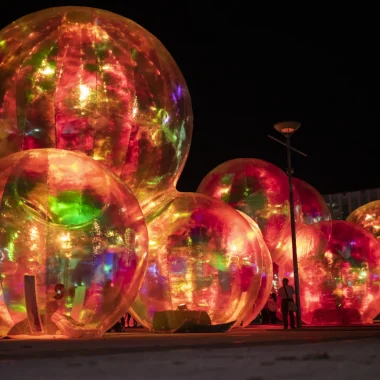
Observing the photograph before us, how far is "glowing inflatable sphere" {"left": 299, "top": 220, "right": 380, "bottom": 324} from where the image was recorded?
15023 millimetres

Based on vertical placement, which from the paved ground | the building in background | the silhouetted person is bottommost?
the paved ground

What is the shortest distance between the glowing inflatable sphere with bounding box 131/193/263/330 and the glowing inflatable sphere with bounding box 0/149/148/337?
1831 millimetres

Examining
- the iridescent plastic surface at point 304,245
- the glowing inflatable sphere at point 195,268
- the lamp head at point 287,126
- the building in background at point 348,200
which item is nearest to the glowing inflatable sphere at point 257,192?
the iridescent plastic surface at point 304,245

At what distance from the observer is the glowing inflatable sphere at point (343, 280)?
1502 centimetres

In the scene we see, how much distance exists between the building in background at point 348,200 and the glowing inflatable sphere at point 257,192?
24.5 m

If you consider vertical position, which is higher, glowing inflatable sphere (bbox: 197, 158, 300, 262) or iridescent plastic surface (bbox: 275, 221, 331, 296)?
glowing inflatable sphere (bbox: 197, 158, 300, 262)

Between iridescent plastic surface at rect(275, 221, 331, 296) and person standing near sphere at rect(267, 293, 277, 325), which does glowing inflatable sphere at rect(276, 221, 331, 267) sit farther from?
person standing near sphere at rect(267, 293, 277, 325)

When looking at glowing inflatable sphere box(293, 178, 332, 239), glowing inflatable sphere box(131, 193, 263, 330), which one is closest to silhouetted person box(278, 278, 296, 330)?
glowing inflatable sphere box(131, 193, 263, 330)

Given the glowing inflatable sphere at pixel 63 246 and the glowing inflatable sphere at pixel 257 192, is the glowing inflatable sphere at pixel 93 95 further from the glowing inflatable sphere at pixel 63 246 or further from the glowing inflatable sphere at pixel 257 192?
the glowing inflatable sphere at pixel 257 192

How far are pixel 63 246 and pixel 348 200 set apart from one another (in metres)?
33.5

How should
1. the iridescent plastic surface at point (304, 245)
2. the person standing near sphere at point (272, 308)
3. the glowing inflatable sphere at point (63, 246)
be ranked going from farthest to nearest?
the person standing near sphere at point (272, 308) → the iridescent plastic surface at point (304, 245) → the glowing inflatable sphere at point (63, 246)

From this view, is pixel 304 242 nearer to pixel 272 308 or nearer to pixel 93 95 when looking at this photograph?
pixel 272 308

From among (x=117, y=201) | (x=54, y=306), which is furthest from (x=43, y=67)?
(x=54, y=306)

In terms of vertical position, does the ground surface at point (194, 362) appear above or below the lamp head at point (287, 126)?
below
